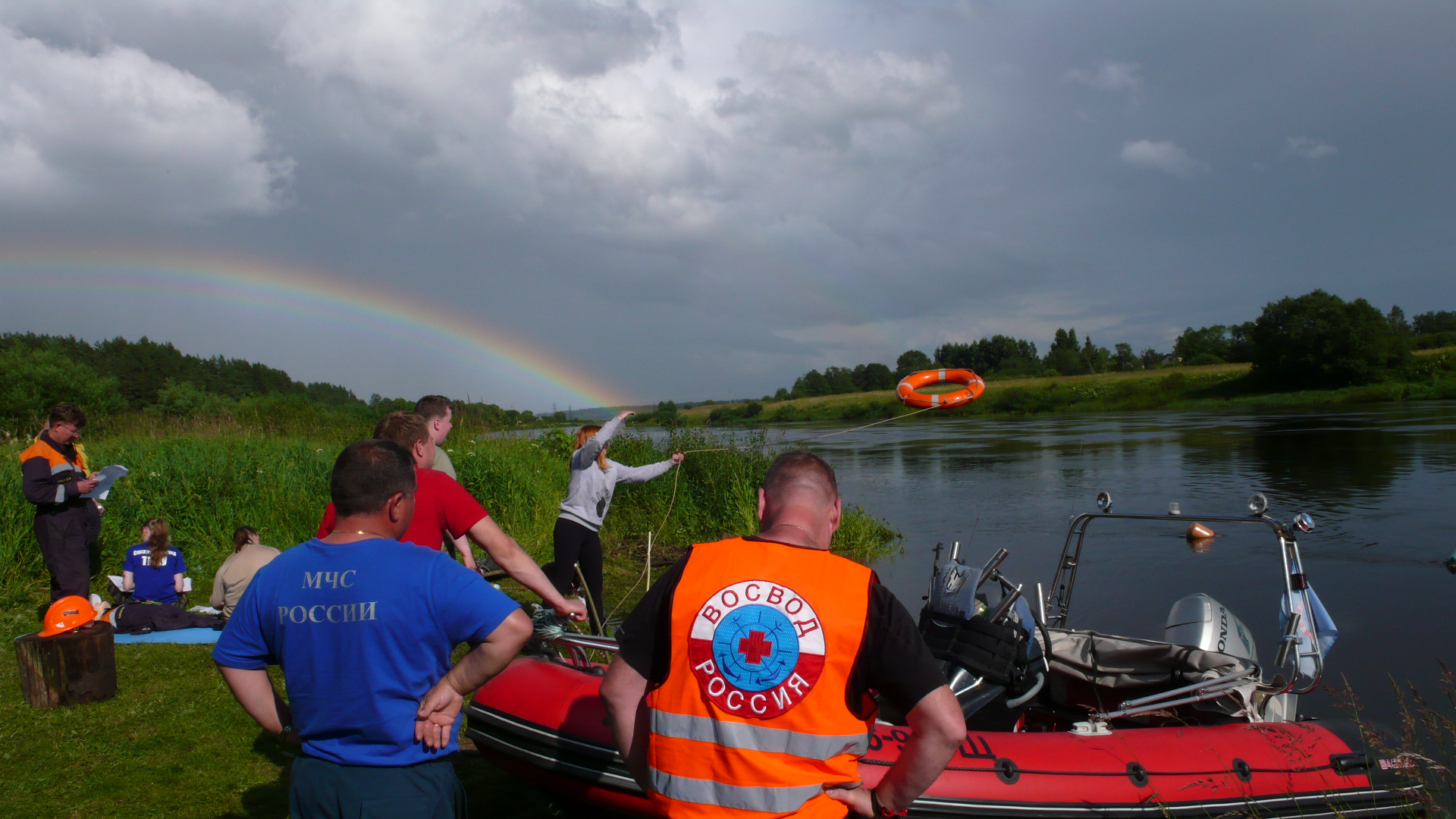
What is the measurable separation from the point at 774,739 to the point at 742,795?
0.13 meters

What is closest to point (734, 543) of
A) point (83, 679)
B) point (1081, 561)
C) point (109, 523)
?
point (83, 679)

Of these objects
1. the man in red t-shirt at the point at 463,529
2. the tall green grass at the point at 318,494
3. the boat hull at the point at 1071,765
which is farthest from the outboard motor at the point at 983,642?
the tall green grass at the point at 318,494

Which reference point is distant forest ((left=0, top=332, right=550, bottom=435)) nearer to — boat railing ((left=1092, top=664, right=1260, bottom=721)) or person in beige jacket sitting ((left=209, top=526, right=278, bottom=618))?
person in beige jacket sitting ((left=209, top=526, right=278, bottom=618))

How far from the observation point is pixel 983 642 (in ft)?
12.2

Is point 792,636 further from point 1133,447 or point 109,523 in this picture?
point 1133,447

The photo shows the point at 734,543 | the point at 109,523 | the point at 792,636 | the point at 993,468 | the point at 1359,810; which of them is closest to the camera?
the point at 792,636

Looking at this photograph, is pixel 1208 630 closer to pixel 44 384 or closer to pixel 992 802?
pixel 992 802

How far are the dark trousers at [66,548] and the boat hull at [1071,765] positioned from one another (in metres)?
4.92

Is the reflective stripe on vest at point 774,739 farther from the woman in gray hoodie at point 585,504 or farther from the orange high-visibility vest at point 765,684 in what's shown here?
the woman in gray hoodie at point 585,504

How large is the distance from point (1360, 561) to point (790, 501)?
14.7 m

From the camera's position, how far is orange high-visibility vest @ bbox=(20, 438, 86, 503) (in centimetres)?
623

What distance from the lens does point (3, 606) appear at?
7352 millimetres

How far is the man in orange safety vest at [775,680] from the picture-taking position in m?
1.58

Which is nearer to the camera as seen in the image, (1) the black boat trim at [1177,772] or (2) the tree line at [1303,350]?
(1) the black boat trim at [1177,772]
